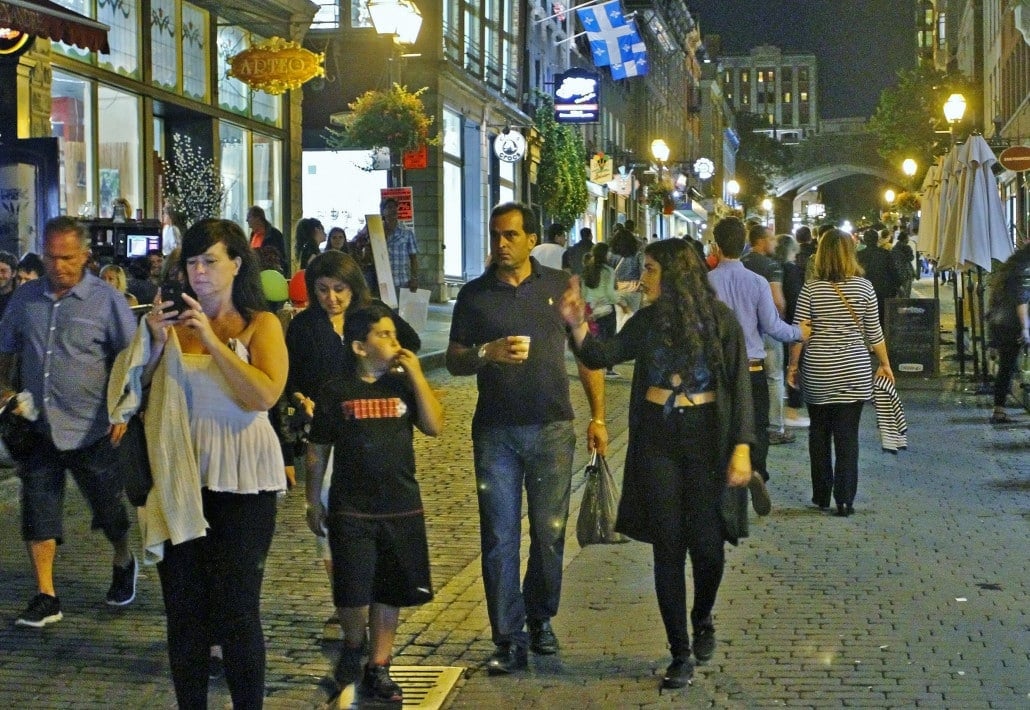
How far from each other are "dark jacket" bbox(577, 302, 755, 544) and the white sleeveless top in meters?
1.62

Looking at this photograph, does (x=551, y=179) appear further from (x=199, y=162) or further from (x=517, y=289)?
→ (x=517, y=289)

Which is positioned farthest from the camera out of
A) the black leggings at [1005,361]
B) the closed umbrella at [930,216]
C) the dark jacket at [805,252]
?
the closed umbrella at [930,216]

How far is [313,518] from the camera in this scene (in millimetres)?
5832

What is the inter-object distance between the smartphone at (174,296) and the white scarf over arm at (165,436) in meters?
0.10

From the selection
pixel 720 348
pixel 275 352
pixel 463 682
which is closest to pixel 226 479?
pixel 275 352

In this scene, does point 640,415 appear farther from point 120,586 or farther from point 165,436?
point 120,586

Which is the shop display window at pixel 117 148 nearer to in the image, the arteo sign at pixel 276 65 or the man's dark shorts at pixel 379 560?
the arteo sign at pixel 276 65

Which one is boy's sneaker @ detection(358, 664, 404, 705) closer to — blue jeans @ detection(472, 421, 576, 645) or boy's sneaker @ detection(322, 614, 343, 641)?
blue jeans @ detection(472, 421, 576, 645)

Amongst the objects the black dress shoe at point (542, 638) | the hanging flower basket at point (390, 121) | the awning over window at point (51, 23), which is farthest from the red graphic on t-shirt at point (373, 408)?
the hanging flower basket at point (390, 121)

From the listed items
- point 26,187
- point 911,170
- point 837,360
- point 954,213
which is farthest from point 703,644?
point 911,170

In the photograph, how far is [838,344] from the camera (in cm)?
954

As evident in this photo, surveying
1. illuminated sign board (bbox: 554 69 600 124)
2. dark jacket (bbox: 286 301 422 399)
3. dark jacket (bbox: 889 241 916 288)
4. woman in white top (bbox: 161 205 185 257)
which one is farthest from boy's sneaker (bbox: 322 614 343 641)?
illuminated sign board (bbox: 554 69 600 124)

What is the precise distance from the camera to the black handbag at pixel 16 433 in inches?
258

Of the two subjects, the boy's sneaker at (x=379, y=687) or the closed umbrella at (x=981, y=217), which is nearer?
the boy's sneaker at (x=379, y=687)
